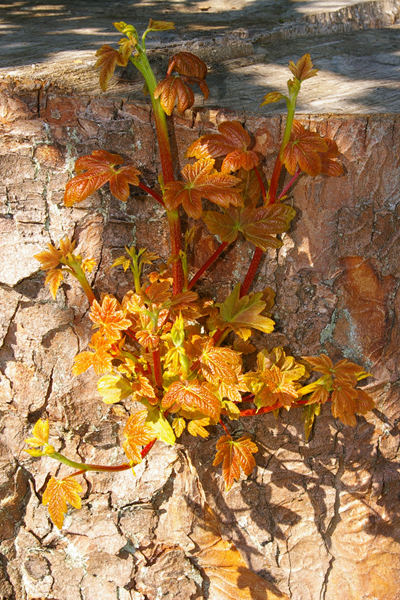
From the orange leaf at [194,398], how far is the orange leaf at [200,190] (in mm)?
442

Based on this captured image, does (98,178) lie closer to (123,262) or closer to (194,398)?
(123,262)

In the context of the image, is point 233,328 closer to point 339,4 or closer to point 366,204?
point 366,204

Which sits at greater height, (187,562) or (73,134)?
(73,134)

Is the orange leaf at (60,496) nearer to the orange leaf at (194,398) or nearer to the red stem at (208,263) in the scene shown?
the orange leaf at (194,398)

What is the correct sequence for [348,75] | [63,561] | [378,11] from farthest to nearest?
1. [378,11]
2. [63,561]
3. [348,75]

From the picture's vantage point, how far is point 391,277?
161 cm

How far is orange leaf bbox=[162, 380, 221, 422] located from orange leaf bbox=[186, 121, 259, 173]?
0.57 meters

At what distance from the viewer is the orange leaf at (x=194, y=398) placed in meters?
1.42

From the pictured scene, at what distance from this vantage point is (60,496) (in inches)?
60.7

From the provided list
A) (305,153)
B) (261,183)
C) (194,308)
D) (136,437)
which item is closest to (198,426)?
(136,437)

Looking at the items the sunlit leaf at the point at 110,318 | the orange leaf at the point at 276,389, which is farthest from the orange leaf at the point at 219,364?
the sunlit leaf at the point at 110,318

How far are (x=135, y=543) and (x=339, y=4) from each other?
2158 mm

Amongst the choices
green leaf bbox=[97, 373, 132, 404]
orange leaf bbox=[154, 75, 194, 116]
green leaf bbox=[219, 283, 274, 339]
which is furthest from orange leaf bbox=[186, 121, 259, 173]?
green leaf bbox=[97, 373, 132, 404]

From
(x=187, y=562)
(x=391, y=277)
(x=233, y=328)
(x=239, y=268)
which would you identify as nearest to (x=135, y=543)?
(x=187, y=562)
